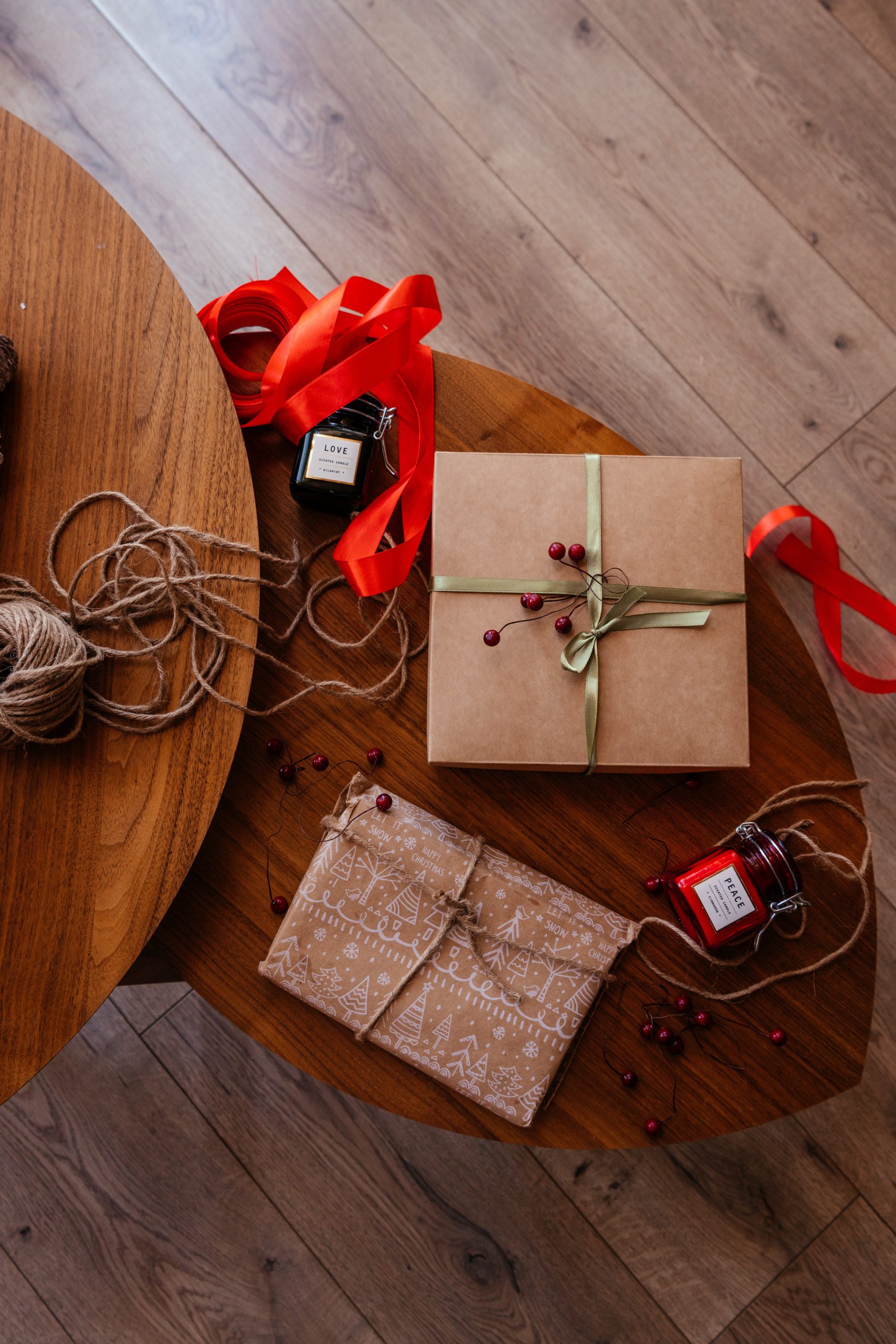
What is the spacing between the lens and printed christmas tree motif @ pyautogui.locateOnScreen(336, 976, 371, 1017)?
84 cm

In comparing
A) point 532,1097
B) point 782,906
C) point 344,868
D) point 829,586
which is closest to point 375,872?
point 344,868

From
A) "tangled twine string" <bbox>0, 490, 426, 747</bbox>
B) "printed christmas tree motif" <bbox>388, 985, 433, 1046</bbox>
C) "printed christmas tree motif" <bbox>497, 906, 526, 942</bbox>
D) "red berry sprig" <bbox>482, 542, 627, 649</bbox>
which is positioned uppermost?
"red berry sprig" <bbox>482, 542, 627, 649</bbox>

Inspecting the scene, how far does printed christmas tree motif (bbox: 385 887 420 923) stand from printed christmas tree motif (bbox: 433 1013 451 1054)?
10 cm

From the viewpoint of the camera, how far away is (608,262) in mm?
1399

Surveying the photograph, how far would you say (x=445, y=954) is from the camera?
0.85 metres

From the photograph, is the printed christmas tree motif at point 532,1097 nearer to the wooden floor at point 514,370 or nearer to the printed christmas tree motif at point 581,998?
the printed christmas tree motif at point 581,998

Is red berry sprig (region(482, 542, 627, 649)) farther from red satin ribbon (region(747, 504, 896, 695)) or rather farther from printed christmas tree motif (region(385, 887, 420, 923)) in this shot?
red satin ribbon (region(747, 504, 896, 695))

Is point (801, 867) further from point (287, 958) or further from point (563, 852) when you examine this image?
point (287, 958)

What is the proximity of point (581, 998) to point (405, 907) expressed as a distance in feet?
0.63

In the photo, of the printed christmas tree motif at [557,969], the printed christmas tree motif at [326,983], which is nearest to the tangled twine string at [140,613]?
the printed christmas tree motif at [326,983]

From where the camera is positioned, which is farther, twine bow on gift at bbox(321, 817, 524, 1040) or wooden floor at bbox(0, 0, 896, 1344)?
wooden floor at bbox(0, 0, 896, 1344)

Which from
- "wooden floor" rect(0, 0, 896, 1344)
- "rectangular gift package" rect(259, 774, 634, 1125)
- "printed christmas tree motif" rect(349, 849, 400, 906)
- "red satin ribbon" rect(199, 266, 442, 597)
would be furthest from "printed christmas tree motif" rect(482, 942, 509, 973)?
"wooden floor" rect(0, 0, 896, 1344)

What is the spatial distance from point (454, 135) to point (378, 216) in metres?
0.18

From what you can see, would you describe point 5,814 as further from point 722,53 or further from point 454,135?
point 722,53
